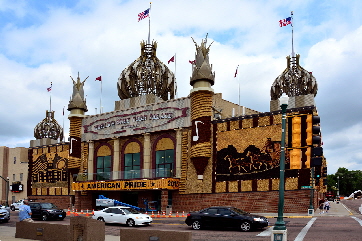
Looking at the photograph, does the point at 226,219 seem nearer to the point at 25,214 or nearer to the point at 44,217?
the point at 25,214

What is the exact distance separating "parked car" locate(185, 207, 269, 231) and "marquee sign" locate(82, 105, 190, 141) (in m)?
20.9

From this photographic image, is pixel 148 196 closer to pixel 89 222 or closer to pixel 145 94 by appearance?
pixel 145 94

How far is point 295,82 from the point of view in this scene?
49031 millimetres

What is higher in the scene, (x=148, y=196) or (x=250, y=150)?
(x=250, y=150)

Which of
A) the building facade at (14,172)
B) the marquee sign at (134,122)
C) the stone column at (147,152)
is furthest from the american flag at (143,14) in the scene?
the building facade at (14,172)

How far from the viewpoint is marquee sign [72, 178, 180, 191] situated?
4548 centimetres

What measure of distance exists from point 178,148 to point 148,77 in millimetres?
10311

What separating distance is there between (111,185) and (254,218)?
28080mm

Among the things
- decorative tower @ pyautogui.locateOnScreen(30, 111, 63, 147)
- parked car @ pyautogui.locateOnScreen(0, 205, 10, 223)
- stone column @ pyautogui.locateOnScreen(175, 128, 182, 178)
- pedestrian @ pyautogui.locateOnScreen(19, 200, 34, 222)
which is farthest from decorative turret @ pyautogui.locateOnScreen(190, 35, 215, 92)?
decorative tower @ pyautogui.locateOnScreen(30, 111, 63, 147)

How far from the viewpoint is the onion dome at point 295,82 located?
160ft

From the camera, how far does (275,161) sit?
40.5m

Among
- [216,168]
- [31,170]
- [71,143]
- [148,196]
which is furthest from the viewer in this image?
[31,170]

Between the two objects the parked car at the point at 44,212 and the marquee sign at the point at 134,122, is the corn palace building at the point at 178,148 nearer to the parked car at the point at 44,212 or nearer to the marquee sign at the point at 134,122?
the marquee sign at the point at 134,122

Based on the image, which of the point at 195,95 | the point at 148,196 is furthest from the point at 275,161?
the point at 148,196
